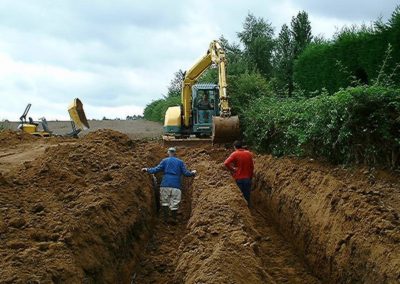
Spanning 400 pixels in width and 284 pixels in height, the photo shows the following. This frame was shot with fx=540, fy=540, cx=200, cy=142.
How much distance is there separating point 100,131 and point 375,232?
44.7ft

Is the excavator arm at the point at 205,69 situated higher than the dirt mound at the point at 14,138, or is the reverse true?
the excavator arm at the point at 205,69

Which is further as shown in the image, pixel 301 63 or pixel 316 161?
pixel 301 63

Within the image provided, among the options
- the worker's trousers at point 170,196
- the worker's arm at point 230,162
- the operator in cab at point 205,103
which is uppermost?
the operator in cab at point 205,103

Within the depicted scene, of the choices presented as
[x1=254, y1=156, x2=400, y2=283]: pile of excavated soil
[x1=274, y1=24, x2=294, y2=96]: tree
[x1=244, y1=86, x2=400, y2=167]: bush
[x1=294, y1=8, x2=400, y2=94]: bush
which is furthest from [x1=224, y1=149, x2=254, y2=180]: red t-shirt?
[x1=274, y1=24, x2=294, y2=96]: tree

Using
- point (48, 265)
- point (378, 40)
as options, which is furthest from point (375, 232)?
point (378, 40)

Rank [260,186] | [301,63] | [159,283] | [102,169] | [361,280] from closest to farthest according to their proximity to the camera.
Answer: [361,280]
[159,283]
[102,169]
[260,186]
[301,63]

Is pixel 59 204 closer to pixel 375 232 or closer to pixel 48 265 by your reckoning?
pixel 48 265

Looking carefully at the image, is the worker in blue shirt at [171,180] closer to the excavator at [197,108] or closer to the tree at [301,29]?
the excavator at [197,108]

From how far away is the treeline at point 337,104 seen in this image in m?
9.89

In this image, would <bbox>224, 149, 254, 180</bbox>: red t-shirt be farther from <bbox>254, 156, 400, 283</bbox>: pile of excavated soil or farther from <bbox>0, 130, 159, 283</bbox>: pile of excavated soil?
<bbox>0, 130, 159, 283</bbox>: pile of excavated soil

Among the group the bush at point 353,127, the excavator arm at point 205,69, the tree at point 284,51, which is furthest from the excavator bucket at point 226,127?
the tree at point 284,51

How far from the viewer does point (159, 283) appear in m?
7.96

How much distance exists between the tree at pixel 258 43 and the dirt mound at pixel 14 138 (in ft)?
75.6

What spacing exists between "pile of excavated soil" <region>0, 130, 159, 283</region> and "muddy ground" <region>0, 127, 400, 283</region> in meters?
0.02
